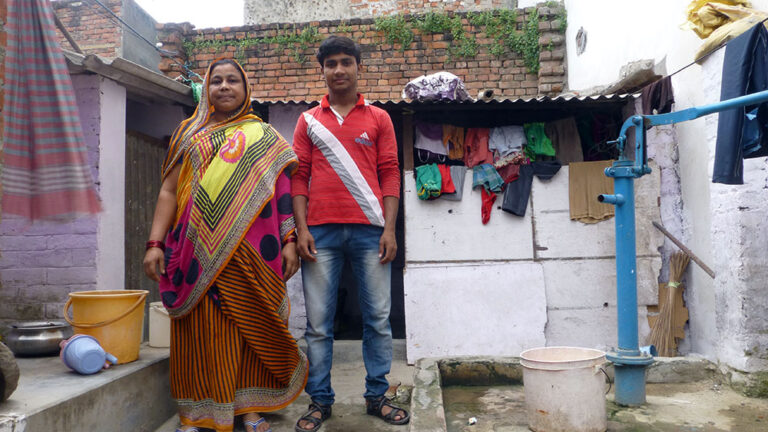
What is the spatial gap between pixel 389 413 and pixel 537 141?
3260 mm

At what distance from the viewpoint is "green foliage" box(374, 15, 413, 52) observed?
7059 millimetres

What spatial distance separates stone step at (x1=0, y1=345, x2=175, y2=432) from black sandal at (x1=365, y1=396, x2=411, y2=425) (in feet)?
3.94

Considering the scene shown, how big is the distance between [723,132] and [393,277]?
421cm

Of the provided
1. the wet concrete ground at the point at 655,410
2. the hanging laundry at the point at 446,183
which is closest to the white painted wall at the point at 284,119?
the hanging laundry at the point at 446,183

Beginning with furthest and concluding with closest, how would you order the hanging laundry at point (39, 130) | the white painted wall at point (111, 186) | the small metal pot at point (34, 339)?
1. the white painted wall at point (111, 186)
2. the small metal pot at point (34, 339)
3. the hanging laundry at point (39, 130)

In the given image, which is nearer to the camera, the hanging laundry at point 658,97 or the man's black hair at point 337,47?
the man's black hair at point 337,47

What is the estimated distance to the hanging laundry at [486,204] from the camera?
511cm

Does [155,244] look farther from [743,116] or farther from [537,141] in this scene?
[537,141]

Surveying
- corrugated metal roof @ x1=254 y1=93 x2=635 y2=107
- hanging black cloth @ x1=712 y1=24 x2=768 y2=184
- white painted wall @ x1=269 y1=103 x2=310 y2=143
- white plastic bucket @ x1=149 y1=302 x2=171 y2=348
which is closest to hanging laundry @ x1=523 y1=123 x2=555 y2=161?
corrugated metal roof @ x1=254 y1=93 x2=635 y2=107

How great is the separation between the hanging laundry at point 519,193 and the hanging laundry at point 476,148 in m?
0.32

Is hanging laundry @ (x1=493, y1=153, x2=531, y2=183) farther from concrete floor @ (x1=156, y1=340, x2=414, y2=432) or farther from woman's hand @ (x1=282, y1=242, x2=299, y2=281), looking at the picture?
woman's hand @ (x1=282, y1=242, x2=299, y2=281)

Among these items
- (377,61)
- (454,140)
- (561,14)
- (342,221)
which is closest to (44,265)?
(342,221)

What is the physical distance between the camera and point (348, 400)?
139 inches

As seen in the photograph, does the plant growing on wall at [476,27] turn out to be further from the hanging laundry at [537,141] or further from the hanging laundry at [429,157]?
the hanging laundry at [429,157]
